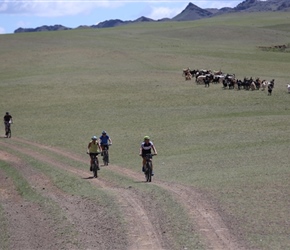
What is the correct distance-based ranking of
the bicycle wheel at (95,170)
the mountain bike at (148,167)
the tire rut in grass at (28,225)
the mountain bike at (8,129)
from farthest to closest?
the mountain bike at (8,129)
the bicycle wheel at (95,170)
the mountain bike at (148,167)
the tire rut in grass at (28,225)

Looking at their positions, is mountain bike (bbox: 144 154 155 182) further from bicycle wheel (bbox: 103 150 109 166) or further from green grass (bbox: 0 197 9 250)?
green grass (bbox: 0 197 9 250)

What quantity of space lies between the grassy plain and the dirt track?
635 mm

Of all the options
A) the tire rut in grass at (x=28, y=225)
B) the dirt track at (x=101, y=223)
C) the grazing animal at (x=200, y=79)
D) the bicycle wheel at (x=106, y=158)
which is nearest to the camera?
the dirt track at (x=101, y=223)

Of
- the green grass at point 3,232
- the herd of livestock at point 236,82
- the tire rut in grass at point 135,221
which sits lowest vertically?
the green grass at point 3,232

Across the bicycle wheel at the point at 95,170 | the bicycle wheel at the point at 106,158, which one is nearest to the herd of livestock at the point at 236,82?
the bicycle wheel at the point at 106,158

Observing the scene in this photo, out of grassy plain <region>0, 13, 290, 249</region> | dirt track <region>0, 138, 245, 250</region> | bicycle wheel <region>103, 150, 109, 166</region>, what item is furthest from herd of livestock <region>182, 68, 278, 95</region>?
dirt track <region>0, 138, 245, 250</region>

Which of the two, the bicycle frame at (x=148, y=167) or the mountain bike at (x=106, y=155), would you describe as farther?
the mountain bike at (x=106, y=155)

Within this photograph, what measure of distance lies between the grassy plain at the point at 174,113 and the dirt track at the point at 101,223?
2.08ft

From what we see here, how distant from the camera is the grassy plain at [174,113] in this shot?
19609 mm

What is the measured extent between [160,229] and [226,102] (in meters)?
32.3

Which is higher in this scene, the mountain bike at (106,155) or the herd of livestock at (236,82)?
the herd of livestock at (236,82)

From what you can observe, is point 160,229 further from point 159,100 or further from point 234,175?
point 159,100

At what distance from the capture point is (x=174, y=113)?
142ft

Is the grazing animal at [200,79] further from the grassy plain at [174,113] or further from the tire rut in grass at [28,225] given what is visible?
the tire rut in grass at [28,225]
